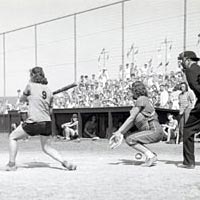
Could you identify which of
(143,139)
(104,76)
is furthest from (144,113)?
(104,76)

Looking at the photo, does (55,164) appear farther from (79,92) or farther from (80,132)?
(79,92)

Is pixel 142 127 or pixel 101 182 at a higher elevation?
pixel 142 127

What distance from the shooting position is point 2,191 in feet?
18.5

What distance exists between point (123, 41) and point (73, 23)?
3.73 metres

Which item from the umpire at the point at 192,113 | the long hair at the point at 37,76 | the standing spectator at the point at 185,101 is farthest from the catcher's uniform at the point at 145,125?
the standing spectator at the point at 185,101

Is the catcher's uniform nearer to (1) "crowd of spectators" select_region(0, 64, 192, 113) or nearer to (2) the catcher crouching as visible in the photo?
(2) the catcher crouching

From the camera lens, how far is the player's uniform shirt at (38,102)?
750 cm

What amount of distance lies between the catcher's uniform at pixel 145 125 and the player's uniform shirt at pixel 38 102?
1.52 meters

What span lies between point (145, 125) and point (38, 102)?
1.94 metres

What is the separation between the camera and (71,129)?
59.6 ft

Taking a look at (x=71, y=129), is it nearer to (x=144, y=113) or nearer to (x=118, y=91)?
(x=118, y=91)

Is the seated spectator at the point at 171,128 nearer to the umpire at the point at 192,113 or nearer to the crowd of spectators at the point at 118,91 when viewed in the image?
the crowd of spectators at the point at 118,91

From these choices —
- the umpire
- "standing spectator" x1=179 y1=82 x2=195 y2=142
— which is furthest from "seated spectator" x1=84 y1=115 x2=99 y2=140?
the umpire

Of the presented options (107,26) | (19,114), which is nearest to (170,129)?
(107,26)
